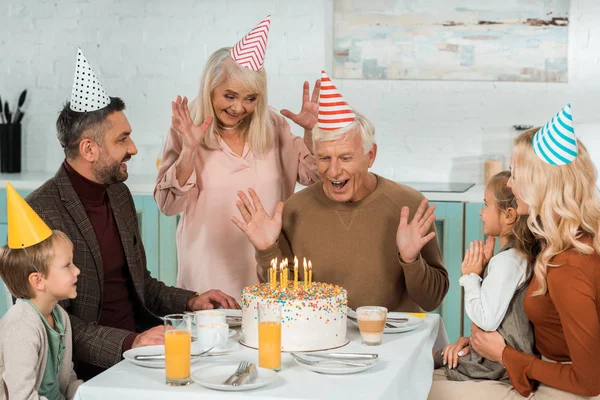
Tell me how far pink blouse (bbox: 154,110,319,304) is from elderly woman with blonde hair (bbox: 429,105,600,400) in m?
1.06

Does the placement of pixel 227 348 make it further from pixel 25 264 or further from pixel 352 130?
pixel 352 130

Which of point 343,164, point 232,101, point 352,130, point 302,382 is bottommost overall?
point 302,382

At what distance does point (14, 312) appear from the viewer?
210 centimetres

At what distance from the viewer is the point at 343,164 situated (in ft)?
8.55

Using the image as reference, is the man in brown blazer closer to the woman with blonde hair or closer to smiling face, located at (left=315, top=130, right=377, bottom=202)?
the woman with blonde hair

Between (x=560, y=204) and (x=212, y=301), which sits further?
(x=212, y=301)

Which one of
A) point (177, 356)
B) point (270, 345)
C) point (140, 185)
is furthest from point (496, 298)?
point (140, 185)

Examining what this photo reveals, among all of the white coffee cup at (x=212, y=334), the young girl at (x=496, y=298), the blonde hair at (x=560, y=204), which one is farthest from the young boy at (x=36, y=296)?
the blonde hair at (x=560, y=204)

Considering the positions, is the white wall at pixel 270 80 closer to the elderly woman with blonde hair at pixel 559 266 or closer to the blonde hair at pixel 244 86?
the blonde hair at pixel 244 86

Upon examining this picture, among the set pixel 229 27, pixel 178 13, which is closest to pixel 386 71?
pixel 229 27

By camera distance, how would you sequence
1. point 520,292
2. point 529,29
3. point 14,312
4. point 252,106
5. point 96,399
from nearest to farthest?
point 96,399, point 14,312, point 520,292, point 252,106, point 529,29

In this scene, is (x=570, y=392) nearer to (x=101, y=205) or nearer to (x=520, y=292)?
(x=520, y=292)

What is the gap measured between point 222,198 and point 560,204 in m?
1.28

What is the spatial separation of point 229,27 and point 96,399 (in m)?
3.11
